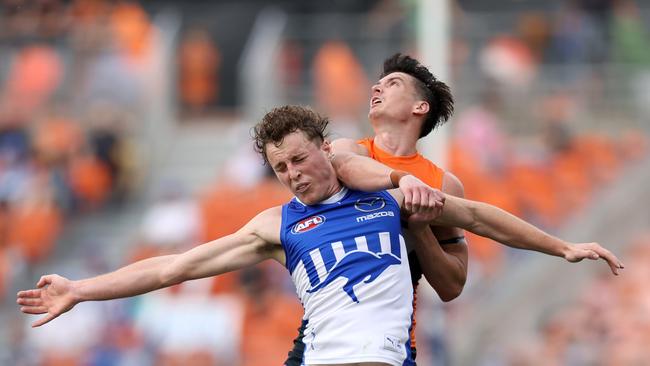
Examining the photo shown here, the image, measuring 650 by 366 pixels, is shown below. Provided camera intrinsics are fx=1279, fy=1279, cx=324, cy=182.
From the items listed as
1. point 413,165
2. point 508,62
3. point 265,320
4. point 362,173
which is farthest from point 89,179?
point 362,173

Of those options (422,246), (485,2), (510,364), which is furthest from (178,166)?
(422,246)

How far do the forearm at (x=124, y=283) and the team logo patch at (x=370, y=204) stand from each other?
847 millimetres

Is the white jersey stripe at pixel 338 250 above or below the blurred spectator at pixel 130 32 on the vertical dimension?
below

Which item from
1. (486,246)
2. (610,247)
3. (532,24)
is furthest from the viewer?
(532,24)

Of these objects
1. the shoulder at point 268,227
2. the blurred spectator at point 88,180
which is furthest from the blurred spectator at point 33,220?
the shoulder at point 268,227

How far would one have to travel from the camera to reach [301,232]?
17.9 feet

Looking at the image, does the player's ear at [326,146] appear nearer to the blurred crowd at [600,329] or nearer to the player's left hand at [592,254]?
the player's left hand at [592,254]

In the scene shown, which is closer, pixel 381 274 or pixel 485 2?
pixel 381 274

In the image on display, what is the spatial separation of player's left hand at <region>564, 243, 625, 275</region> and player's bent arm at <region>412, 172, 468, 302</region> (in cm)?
57

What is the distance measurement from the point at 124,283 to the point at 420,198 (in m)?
1.35

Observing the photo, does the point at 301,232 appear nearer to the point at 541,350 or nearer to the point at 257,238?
the point at 257,238

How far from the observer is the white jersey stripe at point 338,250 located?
5391 mm

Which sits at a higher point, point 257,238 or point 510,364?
point 257,238

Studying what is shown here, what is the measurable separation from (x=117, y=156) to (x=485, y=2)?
216 inches
